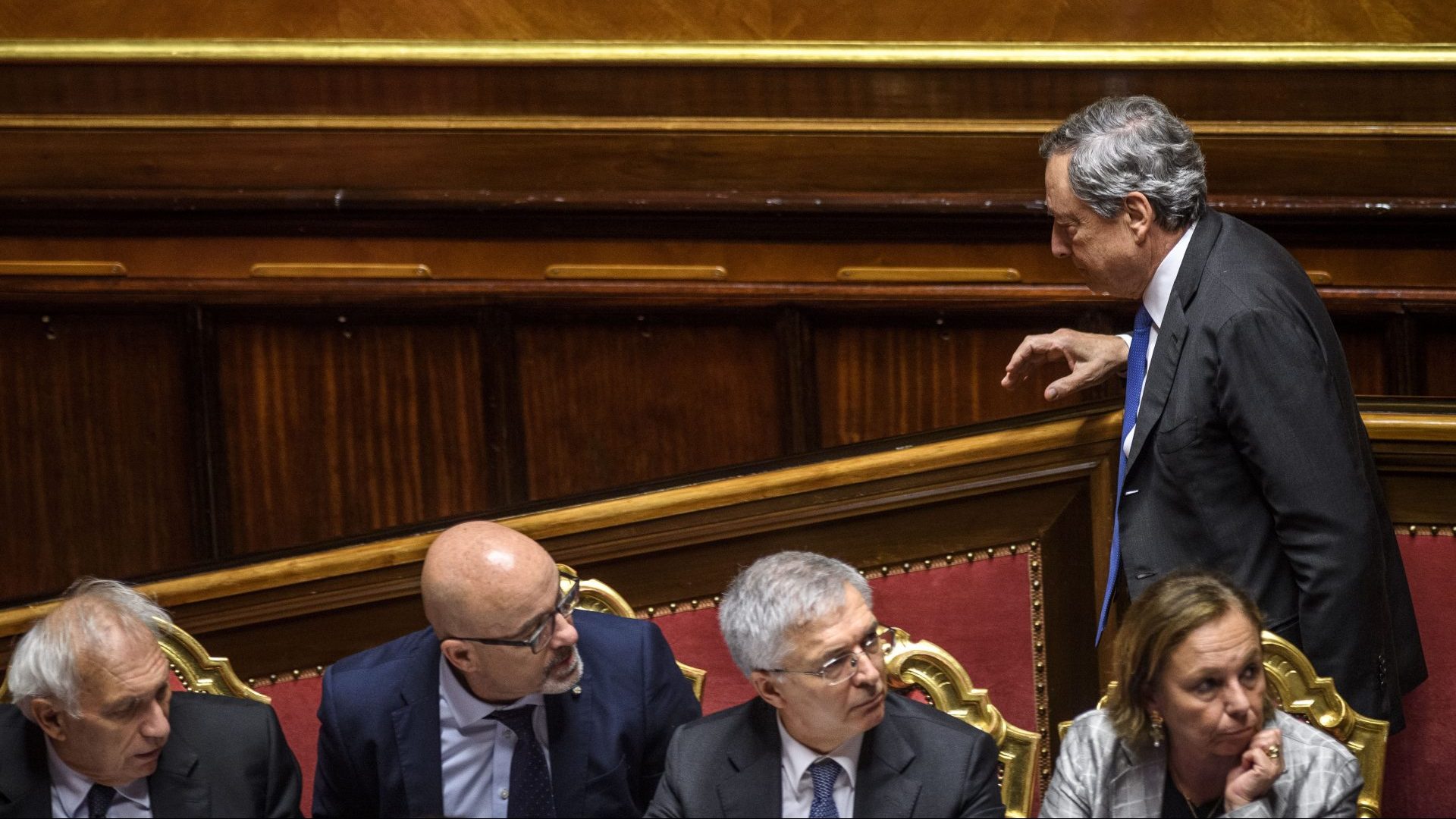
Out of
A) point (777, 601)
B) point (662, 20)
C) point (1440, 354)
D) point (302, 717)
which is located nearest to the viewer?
point (777, 601)

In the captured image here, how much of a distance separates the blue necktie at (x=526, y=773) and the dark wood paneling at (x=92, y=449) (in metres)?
1.50

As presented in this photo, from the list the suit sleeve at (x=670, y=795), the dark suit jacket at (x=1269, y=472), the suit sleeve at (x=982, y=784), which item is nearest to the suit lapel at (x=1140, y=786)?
the suit sleeve at (x=982, y=784)

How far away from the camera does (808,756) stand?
198cm

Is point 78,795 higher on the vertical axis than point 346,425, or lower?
lower

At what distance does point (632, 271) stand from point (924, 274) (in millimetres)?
575

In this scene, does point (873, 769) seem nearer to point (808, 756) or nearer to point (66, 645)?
point (808, 756)

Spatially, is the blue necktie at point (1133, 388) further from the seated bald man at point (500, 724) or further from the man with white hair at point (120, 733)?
the man with white hair at point (120, 733)

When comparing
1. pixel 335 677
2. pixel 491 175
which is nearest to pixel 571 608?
pixel 335 677

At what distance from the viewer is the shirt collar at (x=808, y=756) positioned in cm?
196

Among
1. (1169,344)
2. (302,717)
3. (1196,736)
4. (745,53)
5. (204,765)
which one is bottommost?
(302,717)

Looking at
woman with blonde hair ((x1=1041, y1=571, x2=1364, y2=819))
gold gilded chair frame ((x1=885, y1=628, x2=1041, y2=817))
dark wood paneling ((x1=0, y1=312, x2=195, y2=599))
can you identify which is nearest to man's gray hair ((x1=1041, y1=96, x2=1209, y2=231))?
woman with blonde hair ((x1=1041, y1=571, x2=1364, y2=819))

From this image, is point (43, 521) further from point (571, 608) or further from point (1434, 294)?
point (1434, 294)

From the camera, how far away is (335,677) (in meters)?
2.20

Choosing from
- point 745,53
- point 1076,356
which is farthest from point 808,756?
point 745,53
